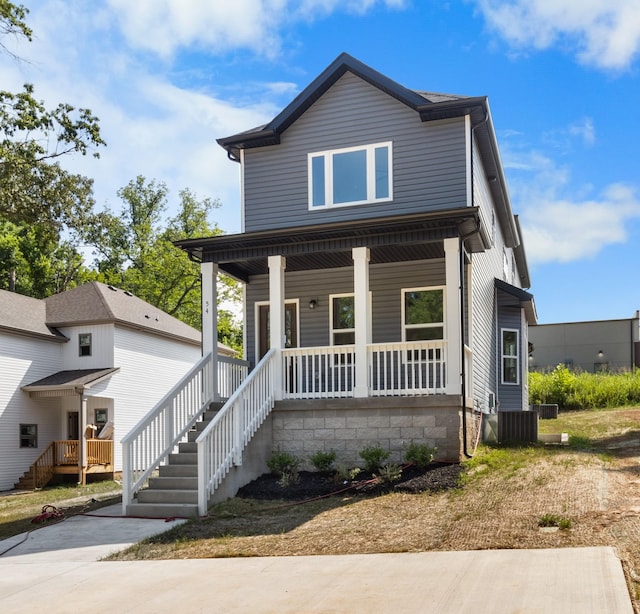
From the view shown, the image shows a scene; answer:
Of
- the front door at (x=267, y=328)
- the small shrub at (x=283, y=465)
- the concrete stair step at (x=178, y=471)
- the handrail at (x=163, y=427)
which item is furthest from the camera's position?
the front door at (x=267, y=328)

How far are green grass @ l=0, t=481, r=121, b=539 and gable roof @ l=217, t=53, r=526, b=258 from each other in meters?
8.06

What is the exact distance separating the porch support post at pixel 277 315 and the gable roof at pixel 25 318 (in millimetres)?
13034

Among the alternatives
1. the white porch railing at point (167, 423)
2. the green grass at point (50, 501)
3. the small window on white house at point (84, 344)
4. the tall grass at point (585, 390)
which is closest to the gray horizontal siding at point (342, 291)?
the white porch railing at point (167, 423)

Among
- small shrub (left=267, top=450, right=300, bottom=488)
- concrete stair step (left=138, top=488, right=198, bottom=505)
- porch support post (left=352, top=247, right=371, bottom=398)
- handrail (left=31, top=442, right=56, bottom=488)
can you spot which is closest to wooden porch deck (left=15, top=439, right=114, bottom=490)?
handrail (left=31, top=442, right=56, bottom=488)

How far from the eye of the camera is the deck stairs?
1089 cm

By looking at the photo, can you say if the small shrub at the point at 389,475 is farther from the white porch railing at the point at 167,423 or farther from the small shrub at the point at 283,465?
the white porch railing at the point at 167,423

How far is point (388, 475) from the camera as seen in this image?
11.4 metres

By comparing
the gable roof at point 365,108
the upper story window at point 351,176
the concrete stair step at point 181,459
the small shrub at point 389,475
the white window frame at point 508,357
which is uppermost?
the gable roof at point 365,108

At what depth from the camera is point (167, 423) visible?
1259 cm

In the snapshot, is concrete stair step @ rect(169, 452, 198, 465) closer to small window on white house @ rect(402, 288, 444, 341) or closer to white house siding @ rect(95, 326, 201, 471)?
small window on white house @ rect(402, 288, 444, 341)

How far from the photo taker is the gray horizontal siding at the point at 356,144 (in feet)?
50.0

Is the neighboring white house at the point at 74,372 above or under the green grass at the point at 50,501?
above

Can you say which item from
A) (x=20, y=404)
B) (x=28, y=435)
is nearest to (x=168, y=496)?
(x=20, y=404)

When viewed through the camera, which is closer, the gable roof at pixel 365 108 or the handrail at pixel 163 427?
the handrail at pixel 163 427
